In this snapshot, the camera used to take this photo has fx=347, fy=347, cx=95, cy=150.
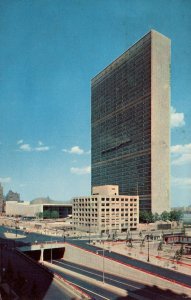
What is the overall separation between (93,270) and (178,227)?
102235mm

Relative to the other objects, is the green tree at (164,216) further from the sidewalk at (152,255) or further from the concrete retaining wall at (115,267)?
the concrete retaining wall at (115,267)

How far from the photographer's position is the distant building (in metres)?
159

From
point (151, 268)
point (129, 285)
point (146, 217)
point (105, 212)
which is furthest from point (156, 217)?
point (129, 285)

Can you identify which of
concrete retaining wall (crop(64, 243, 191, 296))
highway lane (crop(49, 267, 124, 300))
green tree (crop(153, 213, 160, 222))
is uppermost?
green tree (crop(153, 213, 160, 222))

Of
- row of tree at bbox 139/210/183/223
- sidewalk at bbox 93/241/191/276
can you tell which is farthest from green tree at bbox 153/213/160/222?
sidewalk at bbox 93/241/191/276

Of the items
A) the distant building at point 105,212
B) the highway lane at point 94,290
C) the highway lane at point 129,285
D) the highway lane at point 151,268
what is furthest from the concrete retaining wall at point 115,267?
the distant building at point 105,212

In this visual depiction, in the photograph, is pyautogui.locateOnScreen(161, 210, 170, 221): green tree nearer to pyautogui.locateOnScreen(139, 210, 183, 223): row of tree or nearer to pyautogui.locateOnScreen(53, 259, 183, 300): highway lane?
pyautogui.locateOnScreen(139, 210, 183, 223): row of tree

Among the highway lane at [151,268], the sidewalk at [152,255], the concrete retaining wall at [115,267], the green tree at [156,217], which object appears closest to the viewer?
the concrete retaining wall at [115,267]

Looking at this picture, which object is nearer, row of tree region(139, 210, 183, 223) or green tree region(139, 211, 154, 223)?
green tree region(139, 211, 154, 223)

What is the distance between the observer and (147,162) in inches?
7781

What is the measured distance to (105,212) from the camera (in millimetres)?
160375

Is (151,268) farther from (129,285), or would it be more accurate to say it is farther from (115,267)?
(115,267)

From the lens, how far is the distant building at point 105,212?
159125 millimetres

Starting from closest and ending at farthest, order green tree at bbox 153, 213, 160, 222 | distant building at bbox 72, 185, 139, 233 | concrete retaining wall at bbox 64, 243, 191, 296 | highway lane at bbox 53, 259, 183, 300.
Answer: highway lane at bbox 53, 259, 183, 300, concrete retaining wall at bbox 64, 243, 191, 296, distant building at bbox 72, 185, 139, 233, green tree at bbox 153, 213, 160, 222
